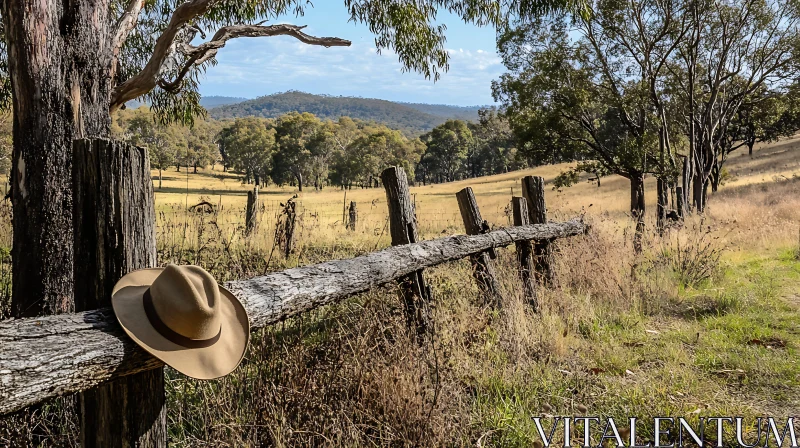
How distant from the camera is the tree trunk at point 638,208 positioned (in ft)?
26.4

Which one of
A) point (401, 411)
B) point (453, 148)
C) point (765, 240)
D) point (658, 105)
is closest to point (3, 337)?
point (401, 411)

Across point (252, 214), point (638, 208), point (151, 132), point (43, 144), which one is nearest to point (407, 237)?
point (43, 144)

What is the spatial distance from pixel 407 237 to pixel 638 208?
11.2 metres

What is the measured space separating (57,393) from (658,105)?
1488cm

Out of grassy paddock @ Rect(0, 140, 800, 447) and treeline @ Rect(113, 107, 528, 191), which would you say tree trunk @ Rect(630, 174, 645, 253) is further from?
treeline @ Rect(113, 107, 528, 191)

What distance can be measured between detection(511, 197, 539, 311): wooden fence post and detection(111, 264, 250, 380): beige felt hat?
3.97 m

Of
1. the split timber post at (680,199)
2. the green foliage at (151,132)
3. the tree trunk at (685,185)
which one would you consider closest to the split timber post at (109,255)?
the tree trunk at (685,185)

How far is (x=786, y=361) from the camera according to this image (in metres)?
4.19

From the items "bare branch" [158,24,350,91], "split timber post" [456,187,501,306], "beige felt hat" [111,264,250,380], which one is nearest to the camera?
"beige felt hat" [111,264,250,380]

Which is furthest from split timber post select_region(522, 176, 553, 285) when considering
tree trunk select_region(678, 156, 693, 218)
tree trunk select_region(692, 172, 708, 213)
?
tree trunk select_region(692, 172, 708, 213)

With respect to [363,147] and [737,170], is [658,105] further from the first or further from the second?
[363,147]

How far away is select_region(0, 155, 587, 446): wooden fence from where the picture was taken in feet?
4.90

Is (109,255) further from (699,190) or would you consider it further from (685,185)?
(699,190)

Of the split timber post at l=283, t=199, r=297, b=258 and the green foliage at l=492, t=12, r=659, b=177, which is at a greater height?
the green foliage at l=492, t=12, r=659, b=177
